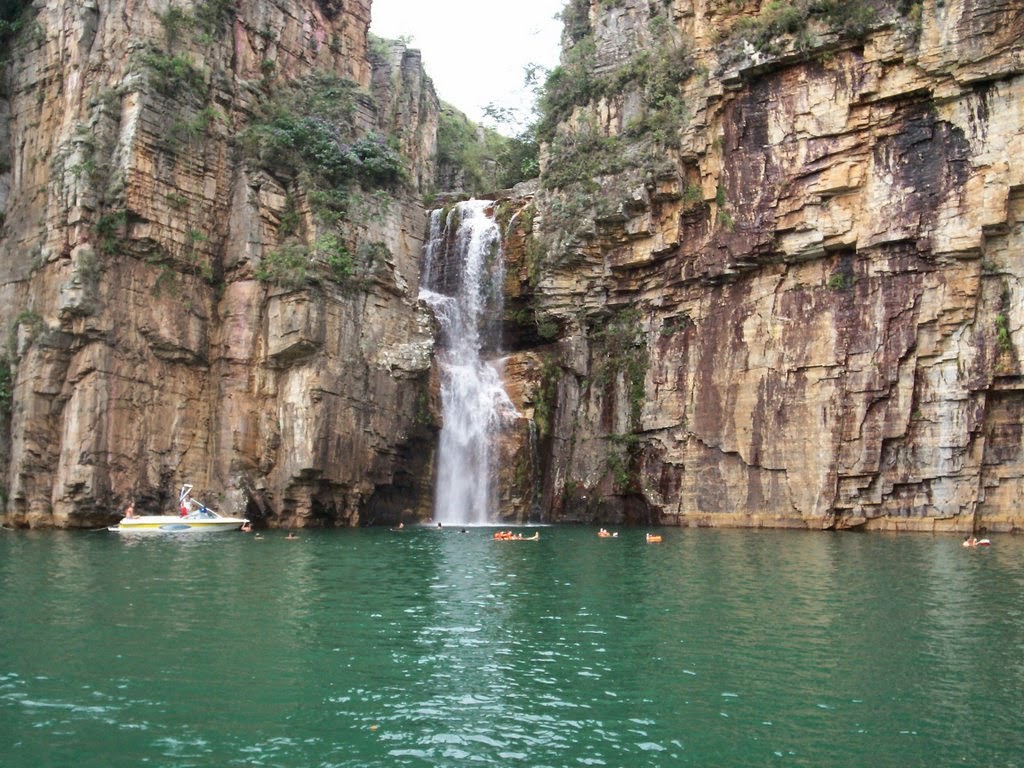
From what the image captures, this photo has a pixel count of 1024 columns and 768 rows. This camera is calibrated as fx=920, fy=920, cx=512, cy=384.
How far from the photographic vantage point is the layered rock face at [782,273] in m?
30.7

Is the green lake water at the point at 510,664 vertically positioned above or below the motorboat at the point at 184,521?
below

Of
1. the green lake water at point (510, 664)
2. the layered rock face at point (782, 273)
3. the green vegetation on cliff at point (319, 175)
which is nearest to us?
the green lake water at point (510, 664)

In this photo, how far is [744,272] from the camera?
118 feet

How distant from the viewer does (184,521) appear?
31656mm

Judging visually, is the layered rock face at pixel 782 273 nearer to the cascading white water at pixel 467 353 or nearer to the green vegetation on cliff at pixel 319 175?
the cascading white water at pixel 467 353

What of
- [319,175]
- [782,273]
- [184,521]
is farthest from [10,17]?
[782,273]

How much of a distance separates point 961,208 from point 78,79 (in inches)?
1304

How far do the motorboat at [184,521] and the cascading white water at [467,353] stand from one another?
8.86m

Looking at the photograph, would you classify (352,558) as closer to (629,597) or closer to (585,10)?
(629,597)

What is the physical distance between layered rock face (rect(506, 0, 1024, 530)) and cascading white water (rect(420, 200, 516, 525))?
1170mm

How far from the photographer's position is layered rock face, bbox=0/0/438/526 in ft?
108

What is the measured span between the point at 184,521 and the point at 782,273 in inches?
929

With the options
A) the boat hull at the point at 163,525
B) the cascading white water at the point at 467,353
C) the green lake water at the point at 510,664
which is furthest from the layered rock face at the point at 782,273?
the boat hull at the point at 163,525

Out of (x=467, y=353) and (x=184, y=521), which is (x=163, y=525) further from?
(x=467, y=353)
